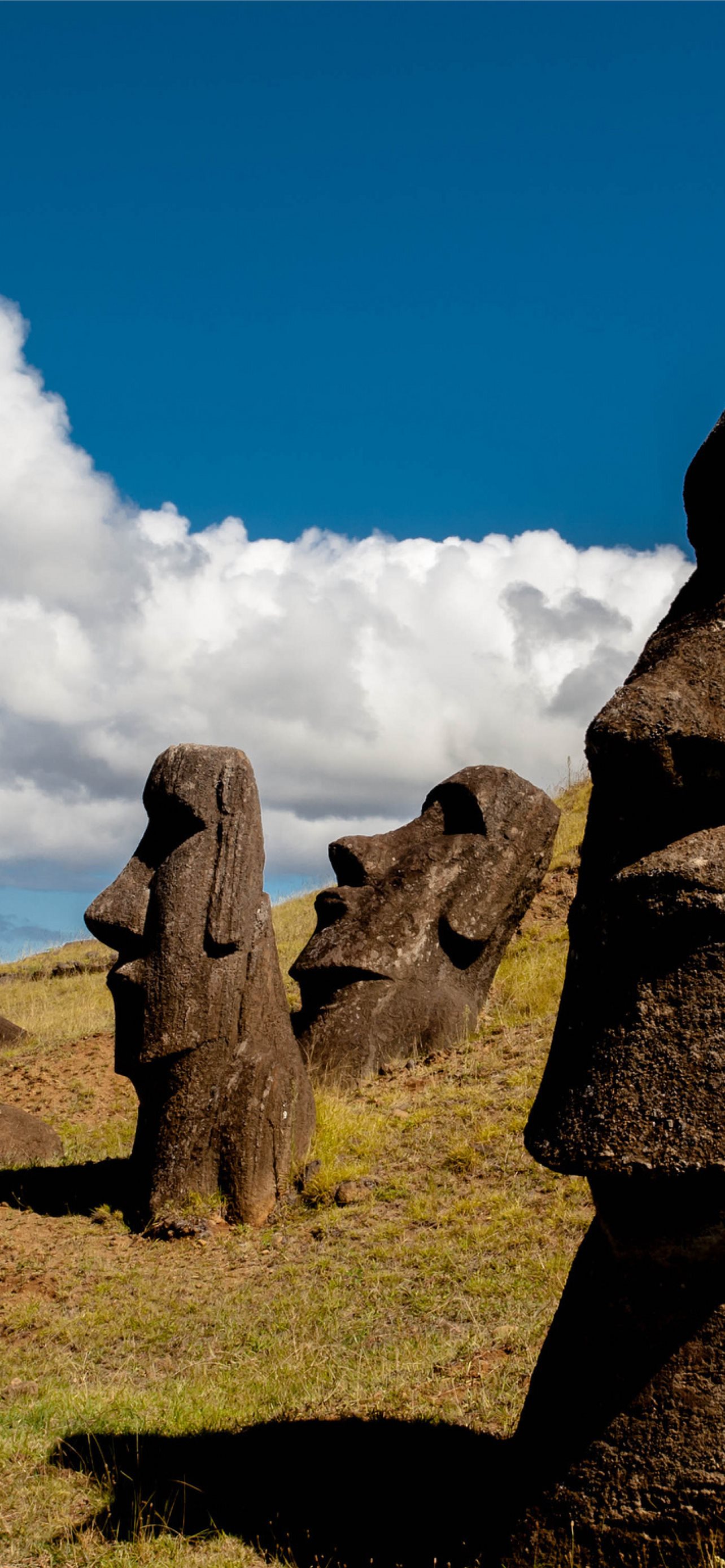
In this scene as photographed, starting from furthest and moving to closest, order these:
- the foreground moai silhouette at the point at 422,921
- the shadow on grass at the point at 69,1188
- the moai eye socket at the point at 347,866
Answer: the moai eye socket at the point at 347,866 → the foreground moai silhouette at the point at 422,921 → the shadow on grass at the point at 69,1188

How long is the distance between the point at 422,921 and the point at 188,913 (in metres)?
3.96

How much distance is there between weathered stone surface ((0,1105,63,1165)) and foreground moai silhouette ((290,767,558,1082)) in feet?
7.78

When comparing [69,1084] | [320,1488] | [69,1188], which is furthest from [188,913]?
[69,1084]

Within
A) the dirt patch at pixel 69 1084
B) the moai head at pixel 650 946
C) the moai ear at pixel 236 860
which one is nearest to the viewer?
the moai head at pixel 650 946

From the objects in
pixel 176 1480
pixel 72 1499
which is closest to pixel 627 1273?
pixel 176 1480

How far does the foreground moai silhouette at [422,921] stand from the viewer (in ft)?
38.1

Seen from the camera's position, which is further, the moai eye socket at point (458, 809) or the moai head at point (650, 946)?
the moai eye socket at point (458, 809)

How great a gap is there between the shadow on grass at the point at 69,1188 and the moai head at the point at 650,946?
6.26m

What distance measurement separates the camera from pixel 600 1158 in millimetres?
3182

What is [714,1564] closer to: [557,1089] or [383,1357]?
[557,1089]

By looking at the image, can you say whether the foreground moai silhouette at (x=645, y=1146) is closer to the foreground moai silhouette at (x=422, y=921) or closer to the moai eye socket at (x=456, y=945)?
the foreground moai silhouette at (x=422, y=921)

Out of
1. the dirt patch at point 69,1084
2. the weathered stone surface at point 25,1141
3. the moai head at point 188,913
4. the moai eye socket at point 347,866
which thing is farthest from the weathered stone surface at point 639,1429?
the moai eye socket at point 347,866

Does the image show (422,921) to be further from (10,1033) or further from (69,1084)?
(10,1033)

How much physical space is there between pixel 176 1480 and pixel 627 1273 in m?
2.13
